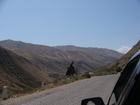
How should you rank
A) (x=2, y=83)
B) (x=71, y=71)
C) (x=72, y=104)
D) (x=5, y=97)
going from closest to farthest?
(x=72, y=104) < (x=5, y=97) < (x=2, y=83) < (x=71, y=71)

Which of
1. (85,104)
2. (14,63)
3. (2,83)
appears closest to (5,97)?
(85,104)

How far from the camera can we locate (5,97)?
49.8ft

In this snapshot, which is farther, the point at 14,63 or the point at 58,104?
the point at 14,63

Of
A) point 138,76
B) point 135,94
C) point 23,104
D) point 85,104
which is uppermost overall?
point 138,76

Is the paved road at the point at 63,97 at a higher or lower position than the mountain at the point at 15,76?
higher

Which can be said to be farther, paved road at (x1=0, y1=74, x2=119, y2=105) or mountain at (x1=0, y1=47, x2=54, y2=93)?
mountain at (x1=0, y1=47, x2=54, y2=93)

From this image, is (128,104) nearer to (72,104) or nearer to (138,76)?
(138,76)

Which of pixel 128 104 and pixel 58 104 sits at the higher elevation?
pixel 128 104

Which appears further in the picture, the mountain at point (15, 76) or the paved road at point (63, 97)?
the mountain at point (15, 76)

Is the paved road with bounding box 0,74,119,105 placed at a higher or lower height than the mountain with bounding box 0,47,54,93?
higher

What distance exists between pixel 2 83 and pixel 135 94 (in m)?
47.7

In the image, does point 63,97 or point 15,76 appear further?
point 15,76

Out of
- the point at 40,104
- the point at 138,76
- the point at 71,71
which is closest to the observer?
the point at 138,76

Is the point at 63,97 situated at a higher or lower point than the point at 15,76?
higher
